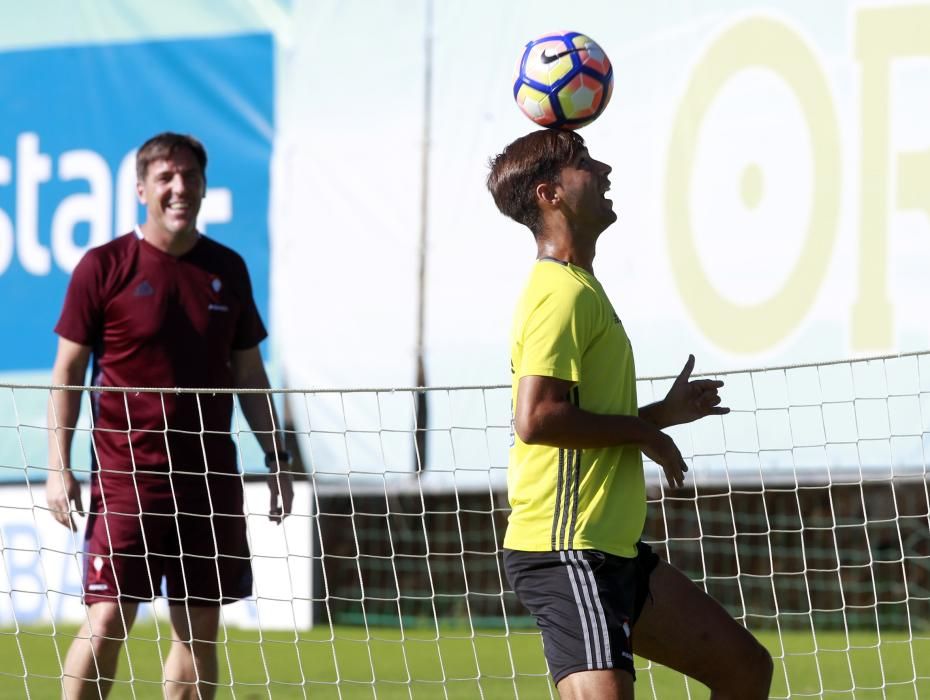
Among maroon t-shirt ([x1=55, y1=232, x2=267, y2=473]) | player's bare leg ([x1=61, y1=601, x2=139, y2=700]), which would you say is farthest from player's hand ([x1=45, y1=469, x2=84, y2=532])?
player's bare leg ([x1=61, y1=601, x2=139, y2=700])

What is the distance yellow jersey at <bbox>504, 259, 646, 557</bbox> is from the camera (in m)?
3.07

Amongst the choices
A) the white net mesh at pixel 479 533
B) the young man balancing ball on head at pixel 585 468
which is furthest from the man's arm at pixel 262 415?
the white net mesh at pixel 479 533

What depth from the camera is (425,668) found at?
7.50 meters

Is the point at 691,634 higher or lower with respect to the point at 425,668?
higher

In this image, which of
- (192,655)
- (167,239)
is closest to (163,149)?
(167,239)

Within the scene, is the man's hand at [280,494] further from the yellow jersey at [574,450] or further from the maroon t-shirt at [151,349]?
the yellow jersey at [574,450]

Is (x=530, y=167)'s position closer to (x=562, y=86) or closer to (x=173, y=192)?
(x=562, y=86)

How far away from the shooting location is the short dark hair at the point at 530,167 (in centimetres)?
326

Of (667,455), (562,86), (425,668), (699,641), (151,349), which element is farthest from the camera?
(425,668)

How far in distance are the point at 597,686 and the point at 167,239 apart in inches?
98.0

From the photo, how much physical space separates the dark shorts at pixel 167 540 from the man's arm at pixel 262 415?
0.55ft

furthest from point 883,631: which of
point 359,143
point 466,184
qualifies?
point 359,143

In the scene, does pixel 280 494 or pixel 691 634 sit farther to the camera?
pixel 280 494

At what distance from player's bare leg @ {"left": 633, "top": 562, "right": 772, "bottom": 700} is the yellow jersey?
0.23 meters
